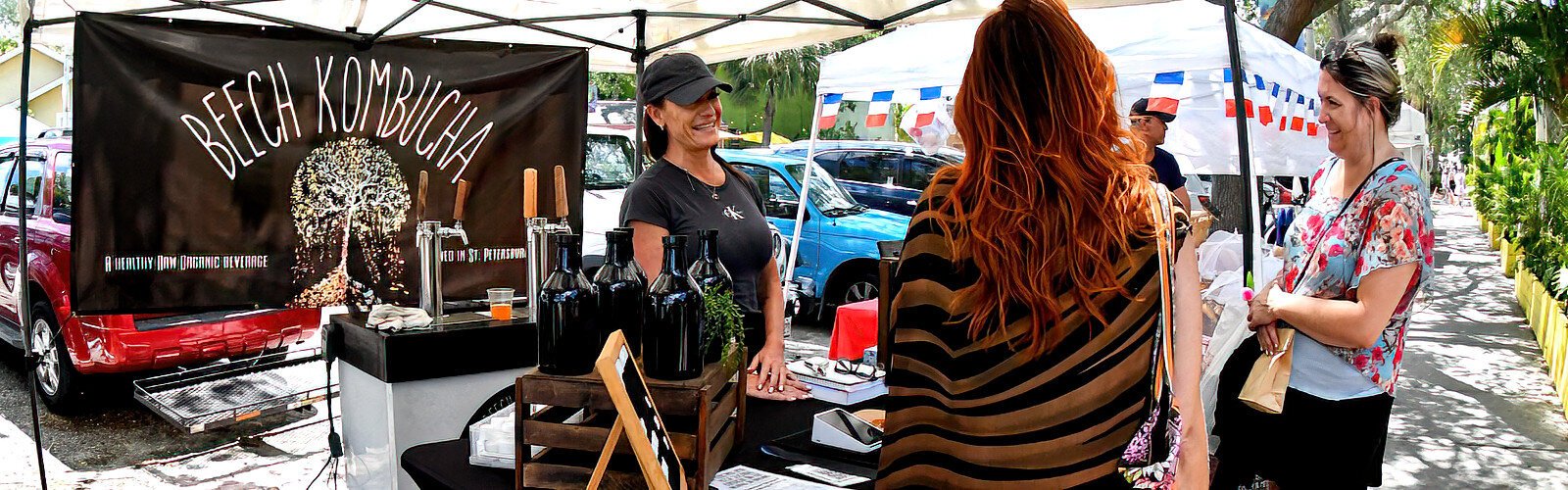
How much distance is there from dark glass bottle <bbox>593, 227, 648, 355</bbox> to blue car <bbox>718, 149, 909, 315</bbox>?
646cm

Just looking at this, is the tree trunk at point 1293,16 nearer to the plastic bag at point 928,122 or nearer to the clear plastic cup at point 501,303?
the plastic bag at point 928,122

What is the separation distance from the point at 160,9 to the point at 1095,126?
351cm

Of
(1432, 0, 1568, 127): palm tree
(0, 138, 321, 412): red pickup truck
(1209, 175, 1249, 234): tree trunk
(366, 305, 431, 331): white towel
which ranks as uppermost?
(1432, 0, 1568, 127): palm tree

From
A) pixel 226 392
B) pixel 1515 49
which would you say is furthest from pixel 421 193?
pixel 1515 49

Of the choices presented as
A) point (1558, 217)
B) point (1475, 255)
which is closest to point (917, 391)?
point (1558, 217)

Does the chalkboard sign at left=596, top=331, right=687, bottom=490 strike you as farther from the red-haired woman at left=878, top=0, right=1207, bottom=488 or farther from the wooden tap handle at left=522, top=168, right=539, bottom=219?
the wooden tap handle at left=522, top=168, right=539, bottom=219

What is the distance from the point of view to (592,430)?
1823 mm

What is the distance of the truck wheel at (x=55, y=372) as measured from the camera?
5699 millimetres

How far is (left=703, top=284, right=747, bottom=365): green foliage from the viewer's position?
1991 mm

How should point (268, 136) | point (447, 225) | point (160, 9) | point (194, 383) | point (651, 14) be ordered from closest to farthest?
1. point (160, 9)
2. point (268, 136)
3. point (447, 225)
4. point (651, 14)
5. point (194, 383)

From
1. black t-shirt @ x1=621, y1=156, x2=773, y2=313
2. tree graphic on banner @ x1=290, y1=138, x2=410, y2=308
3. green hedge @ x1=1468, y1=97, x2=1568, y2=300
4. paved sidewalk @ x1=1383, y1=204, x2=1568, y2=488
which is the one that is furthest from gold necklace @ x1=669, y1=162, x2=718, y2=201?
green hedge @ x1=1468, y1=97, x2=1568, y2=300

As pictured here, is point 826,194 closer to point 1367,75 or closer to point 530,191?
point 530,191

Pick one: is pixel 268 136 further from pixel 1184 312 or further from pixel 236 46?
pixel 1184 312

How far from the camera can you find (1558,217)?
7680 millimetres
